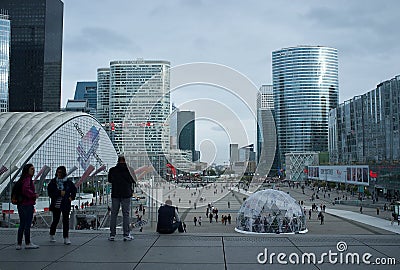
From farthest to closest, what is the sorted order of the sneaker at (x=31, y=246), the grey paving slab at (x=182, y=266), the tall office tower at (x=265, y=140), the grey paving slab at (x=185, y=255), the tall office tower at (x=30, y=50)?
the tall office tower at (x=30, y=50) → the tall office tower at (x=265, y=140) → the sneaker at (x=31, y=246) → the grey paving slab at (x=185, y=255) → the grey paving slab at (x=182, y=266)

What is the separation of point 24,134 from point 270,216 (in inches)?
1455

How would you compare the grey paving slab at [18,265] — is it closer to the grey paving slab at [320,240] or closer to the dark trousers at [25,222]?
the dark trousers at [25,222]

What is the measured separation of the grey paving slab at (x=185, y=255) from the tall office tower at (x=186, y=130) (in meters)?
10.1

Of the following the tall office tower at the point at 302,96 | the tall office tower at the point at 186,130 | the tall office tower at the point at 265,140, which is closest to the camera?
the tall office tower at the point at 186,130

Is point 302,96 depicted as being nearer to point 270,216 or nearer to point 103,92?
point 103,92

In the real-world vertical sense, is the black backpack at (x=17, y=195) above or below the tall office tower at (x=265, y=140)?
below

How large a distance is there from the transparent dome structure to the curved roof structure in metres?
24.9

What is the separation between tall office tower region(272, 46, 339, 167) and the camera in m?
138

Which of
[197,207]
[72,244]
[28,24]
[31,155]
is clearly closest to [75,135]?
[31,155]

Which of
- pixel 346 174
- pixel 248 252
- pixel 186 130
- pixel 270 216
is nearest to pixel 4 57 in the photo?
pixel 346 174

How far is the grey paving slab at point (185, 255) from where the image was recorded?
16.6 ft

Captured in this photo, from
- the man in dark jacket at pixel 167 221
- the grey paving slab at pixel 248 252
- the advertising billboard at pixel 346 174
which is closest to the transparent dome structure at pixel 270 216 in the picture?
the man in dark jacket at pixel 167 221

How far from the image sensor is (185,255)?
17.6ft

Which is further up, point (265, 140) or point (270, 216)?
point (265, 140)
